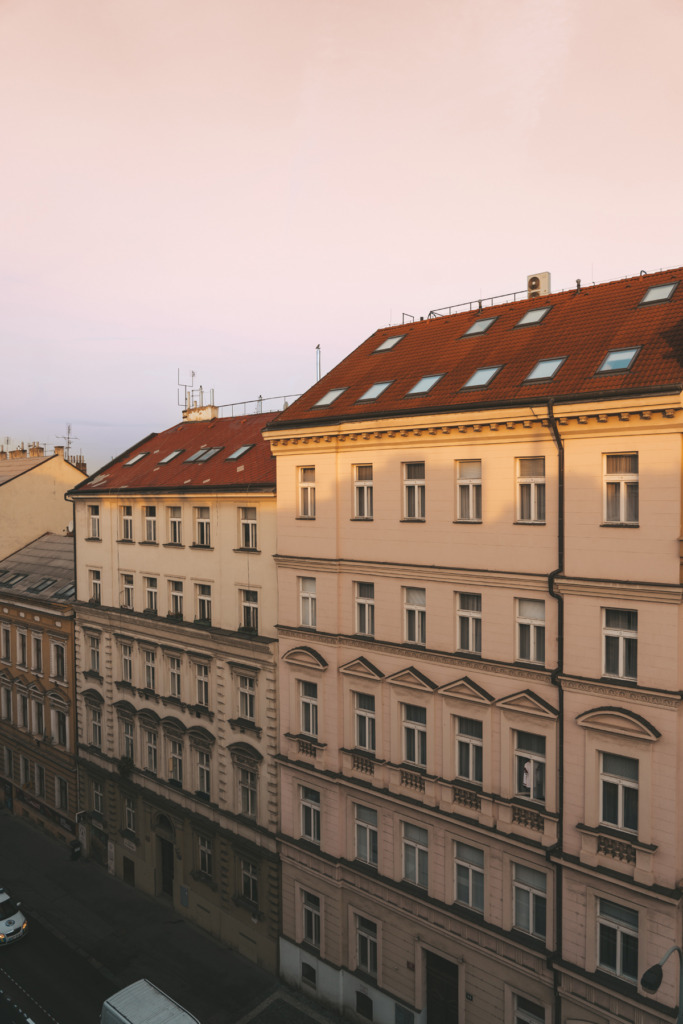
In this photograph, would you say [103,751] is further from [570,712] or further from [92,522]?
[570,712]

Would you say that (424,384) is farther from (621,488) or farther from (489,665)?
(489,665)

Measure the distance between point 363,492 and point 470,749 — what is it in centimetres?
994

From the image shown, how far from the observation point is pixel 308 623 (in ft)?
99.6

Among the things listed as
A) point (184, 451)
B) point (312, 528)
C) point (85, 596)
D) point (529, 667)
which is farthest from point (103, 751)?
point (529, 667)

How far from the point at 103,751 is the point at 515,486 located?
1164 inches

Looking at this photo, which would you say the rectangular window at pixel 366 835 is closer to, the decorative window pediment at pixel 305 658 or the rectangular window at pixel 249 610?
the decorative window pediment at pixel 305 658

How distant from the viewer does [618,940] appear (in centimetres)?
2134

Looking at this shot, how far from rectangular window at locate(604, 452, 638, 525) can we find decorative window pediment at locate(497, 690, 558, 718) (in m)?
5.91

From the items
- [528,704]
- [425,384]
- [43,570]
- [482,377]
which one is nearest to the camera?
A: [528,704]

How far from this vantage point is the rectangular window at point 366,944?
92.7 feet

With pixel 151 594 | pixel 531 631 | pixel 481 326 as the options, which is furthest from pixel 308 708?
pixel 481 326

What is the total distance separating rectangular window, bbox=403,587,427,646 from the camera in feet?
86.8

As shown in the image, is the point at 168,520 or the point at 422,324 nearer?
the point at 422,324

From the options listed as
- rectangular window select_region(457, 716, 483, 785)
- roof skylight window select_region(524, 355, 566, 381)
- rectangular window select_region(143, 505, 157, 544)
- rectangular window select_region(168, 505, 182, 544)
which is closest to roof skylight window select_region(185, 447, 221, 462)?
rectangular window select_region(168, 505, 182, 544)
